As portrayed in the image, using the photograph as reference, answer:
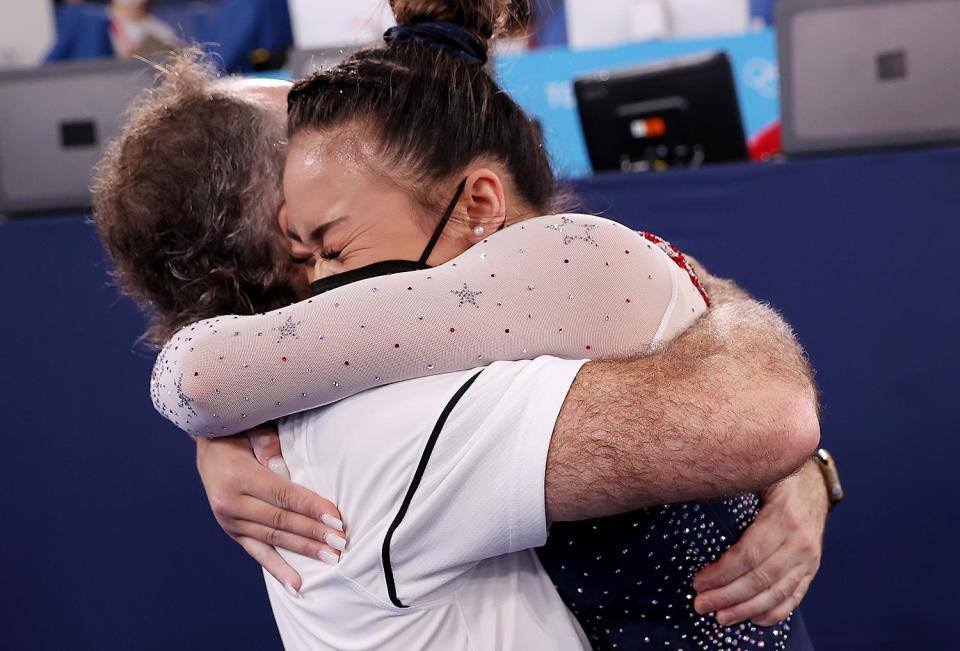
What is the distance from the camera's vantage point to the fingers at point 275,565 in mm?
887

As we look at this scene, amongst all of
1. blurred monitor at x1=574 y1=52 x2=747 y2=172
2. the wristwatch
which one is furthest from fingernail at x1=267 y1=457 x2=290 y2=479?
blurred monitor at x1=574 y1=52 x2=747 y2=172

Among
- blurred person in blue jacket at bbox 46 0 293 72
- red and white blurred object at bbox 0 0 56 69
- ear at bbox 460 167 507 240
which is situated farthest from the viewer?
red and white blurred object at bbox 0 0 56 69

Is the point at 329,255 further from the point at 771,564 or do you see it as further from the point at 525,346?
the point at 771,564

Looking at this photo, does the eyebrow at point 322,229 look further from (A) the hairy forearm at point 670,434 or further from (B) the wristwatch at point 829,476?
(B) the wristwatch at point 829,476

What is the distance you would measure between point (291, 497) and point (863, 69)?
184 centimetres

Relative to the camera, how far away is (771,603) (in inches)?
35.9

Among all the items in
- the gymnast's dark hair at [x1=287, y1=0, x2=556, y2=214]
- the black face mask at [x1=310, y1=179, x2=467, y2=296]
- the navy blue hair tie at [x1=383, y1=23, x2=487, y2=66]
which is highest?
the navy blue hair tie at [x1=383, y1=23, x2=487, y2=66]

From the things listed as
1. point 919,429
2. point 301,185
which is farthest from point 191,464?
point 919,429

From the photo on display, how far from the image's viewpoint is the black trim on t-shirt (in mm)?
739

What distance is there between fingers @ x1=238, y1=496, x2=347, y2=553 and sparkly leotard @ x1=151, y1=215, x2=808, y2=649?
3.4 inches

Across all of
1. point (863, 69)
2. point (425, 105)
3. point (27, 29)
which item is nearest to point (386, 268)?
point (425, 105)

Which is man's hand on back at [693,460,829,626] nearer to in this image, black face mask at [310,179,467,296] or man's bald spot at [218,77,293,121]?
black face mask at [310,179,467,296]

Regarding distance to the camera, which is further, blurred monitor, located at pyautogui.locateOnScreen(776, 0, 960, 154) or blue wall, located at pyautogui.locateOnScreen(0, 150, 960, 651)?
blurred monitor, located at pyautogui.locateOnScreen(776, 0, 960, 154)

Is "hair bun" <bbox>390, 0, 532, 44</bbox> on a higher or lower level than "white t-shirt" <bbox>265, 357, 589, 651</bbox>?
higher
